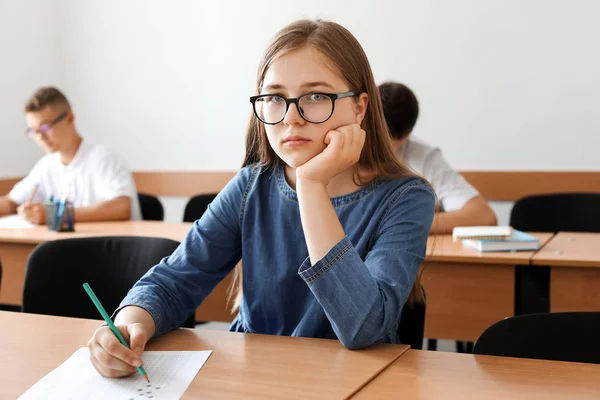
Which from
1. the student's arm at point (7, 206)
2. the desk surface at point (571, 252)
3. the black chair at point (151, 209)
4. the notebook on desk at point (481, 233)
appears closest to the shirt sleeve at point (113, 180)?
the black chair at point (151, 209)

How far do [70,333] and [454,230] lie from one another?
1637 millimetres

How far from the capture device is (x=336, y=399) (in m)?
1.06

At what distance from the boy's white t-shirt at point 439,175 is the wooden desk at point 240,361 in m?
1.81

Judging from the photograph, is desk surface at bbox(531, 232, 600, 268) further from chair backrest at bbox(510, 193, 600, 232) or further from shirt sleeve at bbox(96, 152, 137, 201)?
shirt sleeve at bbox(96, 152, 137, 201)

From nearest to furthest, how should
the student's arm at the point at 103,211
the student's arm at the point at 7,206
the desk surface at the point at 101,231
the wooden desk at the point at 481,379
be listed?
Result: the wooden desk at the point at 481,379 → the desk surface at the point at 101,231 → the student's arm at the point at 103,211 → the student's arm at the point at 7,206

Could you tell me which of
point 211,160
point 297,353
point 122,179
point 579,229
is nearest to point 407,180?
point 297,353

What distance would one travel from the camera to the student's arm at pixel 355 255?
1260mm

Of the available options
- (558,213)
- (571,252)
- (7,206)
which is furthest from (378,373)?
(7,206)

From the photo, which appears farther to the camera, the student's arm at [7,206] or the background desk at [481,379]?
the student's arm at [7,206]

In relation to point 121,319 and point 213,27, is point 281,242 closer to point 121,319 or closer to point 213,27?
point 121,319

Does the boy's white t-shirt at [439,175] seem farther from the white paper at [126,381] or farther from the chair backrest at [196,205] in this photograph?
the white paper at [126,381]

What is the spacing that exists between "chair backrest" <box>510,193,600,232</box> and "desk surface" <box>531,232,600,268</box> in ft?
1.15

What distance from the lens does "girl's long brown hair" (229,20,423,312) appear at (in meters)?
1.44

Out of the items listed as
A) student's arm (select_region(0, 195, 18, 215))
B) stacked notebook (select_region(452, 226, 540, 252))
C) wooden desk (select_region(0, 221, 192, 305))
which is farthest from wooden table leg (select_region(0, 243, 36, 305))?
stacked notebook (select_region(452, 226, 540, 252))
